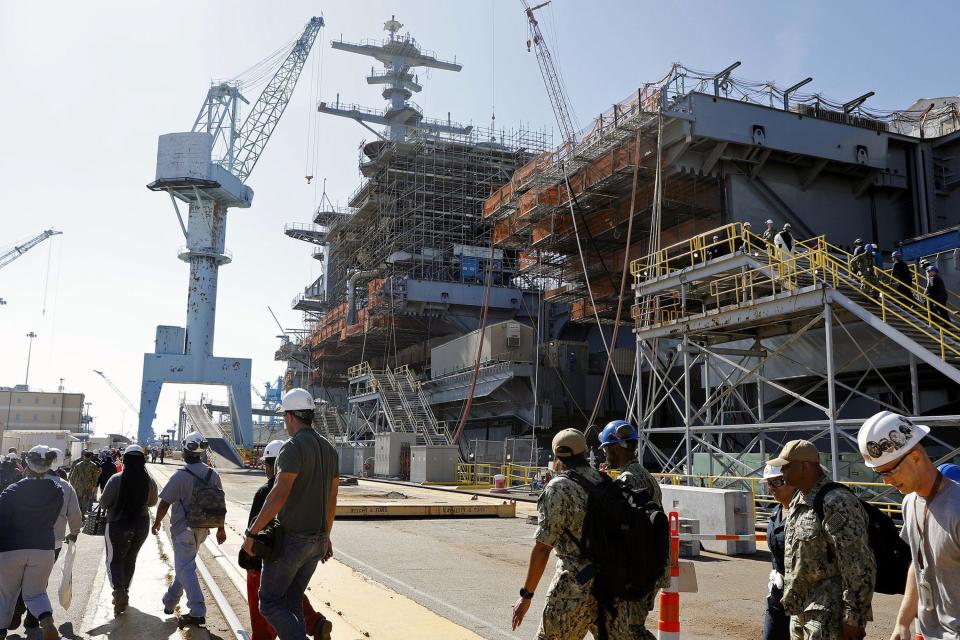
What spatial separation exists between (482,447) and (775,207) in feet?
56.9

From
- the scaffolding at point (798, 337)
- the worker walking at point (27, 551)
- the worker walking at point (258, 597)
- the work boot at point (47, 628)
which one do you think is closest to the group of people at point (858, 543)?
the worker walking at point (258, 597)

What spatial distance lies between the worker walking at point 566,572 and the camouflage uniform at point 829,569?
0.94 meters

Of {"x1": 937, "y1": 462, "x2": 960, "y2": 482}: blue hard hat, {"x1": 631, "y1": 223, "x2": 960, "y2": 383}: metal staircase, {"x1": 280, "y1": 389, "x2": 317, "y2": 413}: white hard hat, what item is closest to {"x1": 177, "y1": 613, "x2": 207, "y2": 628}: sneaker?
{"x1": 280, "y1": 389, "x2": 317, "y2": 413}: white hard hat

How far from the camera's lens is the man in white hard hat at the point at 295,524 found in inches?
198

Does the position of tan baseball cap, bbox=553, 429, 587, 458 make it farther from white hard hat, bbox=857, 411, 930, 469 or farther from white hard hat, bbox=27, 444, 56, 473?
white hard hat, bbox=27, 444, 56, 473

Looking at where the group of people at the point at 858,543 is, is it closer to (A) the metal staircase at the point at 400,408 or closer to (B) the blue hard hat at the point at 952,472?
(B) the blue hard hat at the point at 952,472

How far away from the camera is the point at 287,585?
16.8 ft

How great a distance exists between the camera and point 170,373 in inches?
2351

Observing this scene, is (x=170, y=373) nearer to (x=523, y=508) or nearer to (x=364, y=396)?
(x=364, y=396)

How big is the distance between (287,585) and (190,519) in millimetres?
2641

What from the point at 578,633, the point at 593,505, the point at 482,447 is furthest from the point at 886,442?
the point at 482,447

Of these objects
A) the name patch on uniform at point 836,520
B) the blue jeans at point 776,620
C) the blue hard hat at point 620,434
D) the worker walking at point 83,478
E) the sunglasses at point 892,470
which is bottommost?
the blue jeans at point 776,620

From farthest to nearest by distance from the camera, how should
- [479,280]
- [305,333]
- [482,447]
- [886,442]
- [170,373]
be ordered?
1. [305,333]
2. [170,373]
3. [479,280]
4. [482,447]
5. [886,442]

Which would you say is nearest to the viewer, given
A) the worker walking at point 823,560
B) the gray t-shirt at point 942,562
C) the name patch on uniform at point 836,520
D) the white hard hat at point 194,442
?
the gray t-shirt at point 942,562
